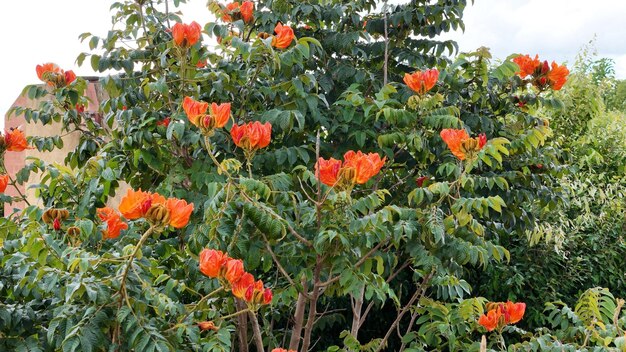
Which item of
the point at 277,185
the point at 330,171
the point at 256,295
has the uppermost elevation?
the point at 330,171

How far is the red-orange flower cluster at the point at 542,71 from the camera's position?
419cm

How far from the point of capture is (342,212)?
3037 mm

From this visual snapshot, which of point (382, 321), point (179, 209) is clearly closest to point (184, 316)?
point (179, 209)

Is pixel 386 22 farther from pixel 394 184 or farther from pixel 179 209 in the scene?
pixel 179 209

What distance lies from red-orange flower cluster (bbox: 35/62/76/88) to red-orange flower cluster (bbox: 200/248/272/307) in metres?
1.92

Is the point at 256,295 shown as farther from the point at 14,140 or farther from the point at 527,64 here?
the point at 527,64

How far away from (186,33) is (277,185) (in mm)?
810

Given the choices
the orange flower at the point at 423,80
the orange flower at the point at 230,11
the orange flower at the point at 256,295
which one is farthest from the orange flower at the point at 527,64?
the orange flower at the point at 256,295

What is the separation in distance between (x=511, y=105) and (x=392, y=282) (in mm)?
1630

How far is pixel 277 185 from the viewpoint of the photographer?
318cm

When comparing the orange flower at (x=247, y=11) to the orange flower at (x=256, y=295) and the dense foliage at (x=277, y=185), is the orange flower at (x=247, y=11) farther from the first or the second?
the orange flower at (x=256, y=295)

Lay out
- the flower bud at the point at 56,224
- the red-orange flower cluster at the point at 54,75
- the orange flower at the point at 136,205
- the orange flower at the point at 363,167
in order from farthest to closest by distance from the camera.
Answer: the red-orange flower cluster at the point at 54,75 → the flower bud at the point at 56,224 → the orange flower at the point at 363,167 → the orange flower at the point at 136,205

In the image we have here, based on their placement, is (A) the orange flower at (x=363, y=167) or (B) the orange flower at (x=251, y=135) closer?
(A) the orange flower at (x=363, y=167)

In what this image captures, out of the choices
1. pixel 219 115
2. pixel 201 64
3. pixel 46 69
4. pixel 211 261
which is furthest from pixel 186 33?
pixel 211 261
